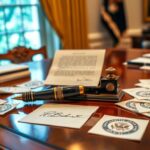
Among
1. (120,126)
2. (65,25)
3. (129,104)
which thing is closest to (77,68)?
(129,104)

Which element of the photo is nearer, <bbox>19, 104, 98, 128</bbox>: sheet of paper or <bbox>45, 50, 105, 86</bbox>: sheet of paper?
<bbox>19, 104, 98, 128</bbox>: sheet of paper

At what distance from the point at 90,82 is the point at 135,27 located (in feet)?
9.95

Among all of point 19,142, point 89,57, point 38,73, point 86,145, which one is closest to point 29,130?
point 19,142

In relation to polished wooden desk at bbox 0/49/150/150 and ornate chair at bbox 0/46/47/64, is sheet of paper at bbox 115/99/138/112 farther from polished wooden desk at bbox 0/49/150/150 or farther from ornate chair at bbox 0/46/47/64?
ornate chair at bbox 0/46/47/64

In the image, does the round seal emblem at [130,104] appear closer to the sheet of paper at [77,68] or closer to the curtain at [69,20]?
the sheet of paper at [77,68]

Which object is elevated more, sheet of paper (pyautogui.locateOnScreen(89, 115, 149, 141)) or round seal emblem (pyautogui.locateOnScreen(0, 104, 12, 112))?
round seal emblem (pyautogui.locateOnScreen(0, 104, 12, 112))

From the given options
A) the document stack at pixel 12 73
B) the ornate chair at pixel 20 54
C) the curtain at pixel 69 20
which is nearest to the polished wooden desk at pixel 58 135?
the document stack at pixel 12 73

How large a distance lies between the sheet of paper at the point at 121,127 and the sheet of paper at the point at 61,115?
57mm

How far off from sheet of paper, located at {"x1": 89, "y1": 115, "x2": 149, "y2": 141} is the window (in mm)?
2158

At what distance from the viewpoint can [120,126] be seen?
2.44ft

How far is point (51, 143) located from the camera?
0.67 metres

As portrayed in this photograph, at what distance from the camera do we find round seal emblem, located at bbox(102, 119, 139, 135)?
0.71 m

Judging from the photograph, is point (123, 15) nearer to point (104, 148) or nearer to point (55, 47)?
point (55, 47)

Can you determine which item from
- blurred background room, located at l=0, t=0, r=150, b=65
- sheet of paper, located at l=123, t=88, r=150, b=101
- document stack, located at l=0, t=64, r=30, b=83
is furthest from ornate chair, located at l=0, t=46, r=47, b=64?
sheet of paper, located at l=123, t=88, r=150, b=101
